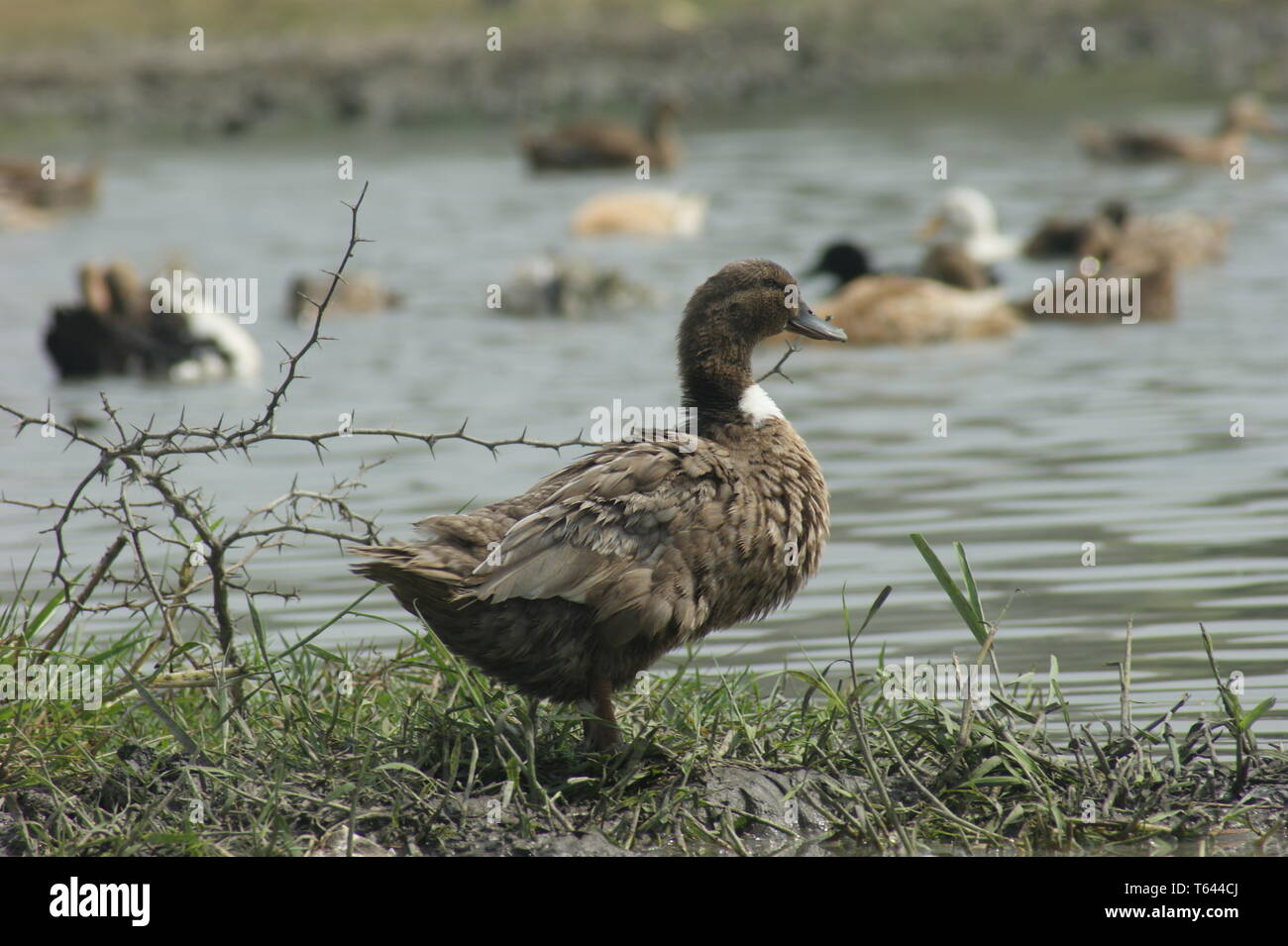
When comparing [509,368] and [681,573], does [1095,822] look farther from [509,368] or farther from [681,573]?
[509,368]

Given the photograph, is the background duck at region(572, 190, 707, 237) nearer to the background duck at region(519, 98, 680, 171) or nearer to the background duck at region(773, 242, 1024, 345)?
the background duck at region(519, 98, 680, 171)

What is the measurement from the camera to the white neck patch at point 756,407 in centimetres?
573

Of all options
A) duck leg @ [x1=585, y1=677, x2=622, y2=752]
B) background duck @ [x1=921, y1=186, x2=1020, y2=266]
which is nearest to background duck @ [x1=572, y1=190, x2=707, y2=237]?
background duck @ [x1=921, y1=186, x2=1020, y2=266]

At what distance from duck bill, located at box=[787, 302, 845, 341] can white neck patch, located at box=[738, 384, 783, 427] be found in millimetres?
494

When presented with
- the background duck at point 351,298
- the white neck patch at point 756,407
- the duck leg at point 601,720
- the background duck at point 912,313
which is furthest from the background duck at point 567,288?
the duck leg at point 601,720

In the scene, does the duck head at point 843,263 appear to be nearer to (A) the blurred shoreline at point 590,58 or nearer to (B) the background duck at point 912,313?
(B) the background duck at point 912,313

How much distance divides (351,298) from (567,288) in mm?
2084

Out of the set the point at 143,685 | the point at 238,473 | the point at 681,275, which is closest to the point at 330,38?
the point at 681,275

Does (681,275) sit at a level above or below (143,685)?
above

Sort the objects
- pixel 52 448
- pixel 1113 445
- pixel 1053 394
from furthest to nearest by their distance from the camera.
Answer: pixel 1053 394 < pixel 52 448 < pixel 1113 445

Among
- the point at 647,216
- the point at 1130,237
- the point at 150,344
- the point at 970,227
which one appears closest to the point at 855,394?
the point at 1130,237

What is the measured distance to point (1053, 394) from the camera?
42.8 feet

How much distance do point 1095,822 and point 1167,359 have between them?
31.8 ft

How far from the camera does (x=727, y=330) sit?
5906 mm
